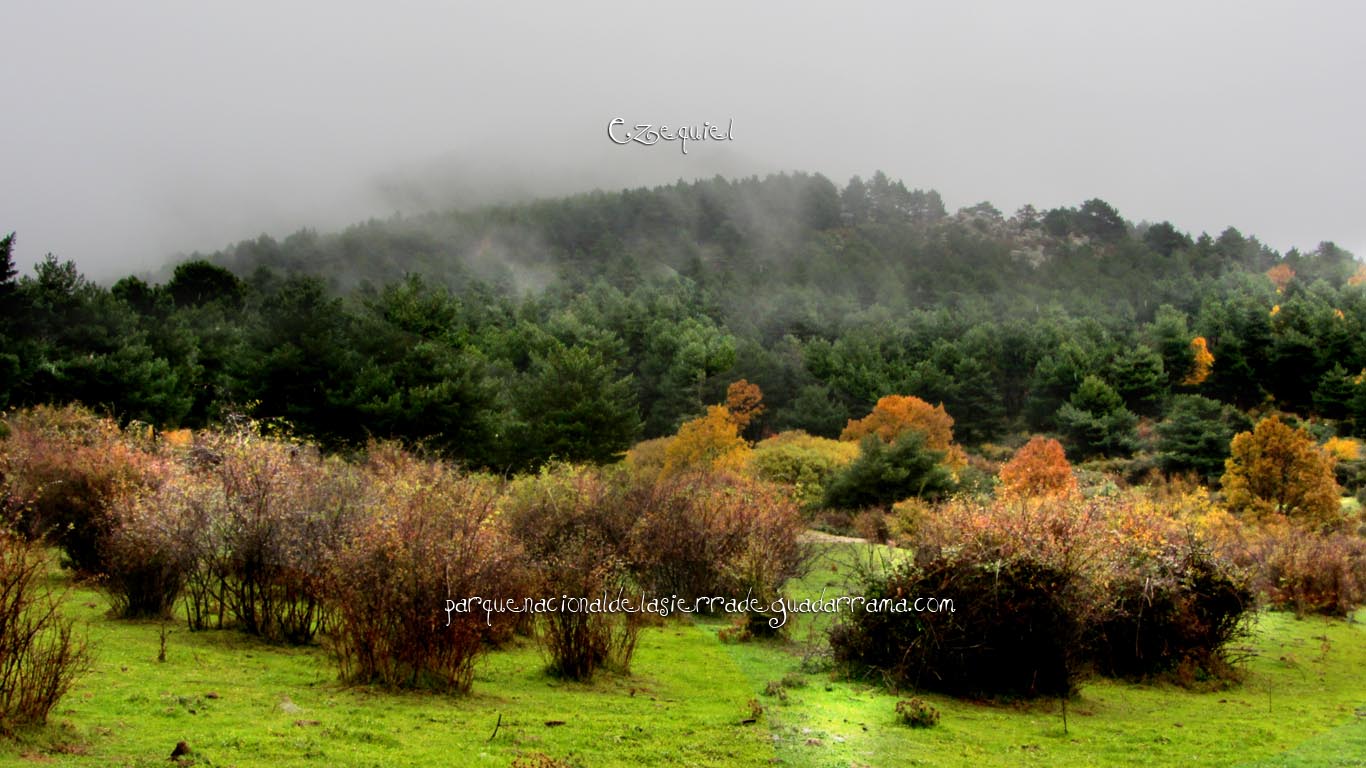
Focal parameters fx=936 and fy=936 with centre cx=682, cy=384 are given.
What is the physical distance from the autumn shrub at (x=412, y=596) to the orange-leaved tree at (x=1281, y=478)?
32950mm

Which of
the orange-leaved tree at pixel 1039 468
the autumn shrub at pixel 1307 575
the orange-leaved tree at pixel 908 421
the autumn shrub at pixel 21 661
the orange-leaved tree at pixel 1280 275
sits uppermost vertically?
the orange-leaved tree at pixel 1280 275

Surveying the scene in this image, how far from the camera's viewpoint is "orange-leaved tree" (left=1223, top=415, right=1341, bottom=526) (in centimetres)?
3322

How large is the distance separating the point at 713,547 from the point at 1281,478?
27.4 m

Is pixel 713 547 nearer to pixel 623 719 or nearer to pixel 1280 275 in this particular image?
pixel 623 719

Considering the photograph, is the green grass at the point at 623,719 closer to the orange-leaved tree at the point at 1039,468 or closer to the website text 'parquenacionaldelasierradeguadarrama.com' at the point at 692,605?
the website text 'parquenacionaldelasierradeguadarrama.com' at the point at 692,605

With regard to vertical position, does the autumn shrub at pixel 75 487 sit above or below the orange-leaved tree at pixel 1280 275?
below

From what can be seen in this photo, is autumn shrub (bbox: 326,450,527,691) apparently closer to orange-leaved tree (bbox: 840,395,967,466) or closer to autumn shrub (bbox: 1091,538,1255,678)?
autumn shrub (bbox: 1091,538,1255,678)

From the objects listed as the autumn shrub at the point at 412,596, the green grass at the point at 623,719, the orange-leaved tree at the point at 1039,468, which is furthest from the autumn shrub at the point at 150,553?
the orange-leaved tree at the point at 1039,468

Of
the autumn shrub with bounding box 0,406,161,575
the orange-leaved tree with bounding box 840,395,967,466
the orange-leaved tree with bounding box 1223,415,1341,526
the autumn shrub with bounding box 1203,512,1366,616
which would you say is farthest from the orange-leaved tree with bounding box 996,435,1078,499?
the autumn shrub with bounding box 0,406,161,575

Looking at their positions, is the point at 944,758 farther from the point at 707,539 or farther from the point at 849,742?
the point at 707,539

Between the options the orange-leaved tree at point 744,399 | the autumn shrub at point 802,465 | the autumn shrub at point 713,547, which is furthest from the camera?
the orange-leaved tree at point 744,399

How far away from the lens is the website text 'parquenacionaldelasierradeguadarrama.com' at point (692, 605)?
9398 mm

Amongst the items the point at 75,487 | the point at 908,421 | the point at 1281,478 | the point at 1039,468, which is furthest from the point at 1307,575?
the point at 908,421

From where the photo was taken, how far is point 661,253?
140625 millimetres
